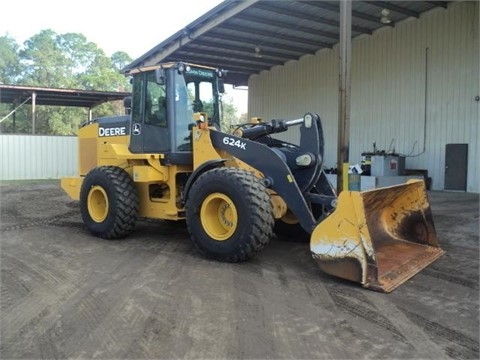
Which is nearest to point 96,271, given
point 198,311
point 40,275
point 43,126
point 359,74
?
point 40,275

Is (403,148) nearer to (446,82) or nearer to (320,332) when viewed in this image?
(446,82)

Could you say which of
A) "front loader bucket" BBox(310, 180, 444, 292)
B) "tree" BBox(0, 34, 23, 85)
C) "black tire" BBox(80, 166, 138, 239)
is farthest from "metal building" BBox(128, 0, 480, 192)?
"tree" BBox(0, 34, 23, 85)

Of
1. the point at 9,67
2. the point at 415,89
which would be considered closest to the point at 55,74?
the point at 9,67

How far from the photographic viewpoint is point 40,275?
5246 millimetres

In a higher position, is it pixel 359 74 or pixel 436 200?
pixel 359 74

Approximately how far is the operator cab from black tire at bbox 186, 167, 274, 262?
1056mm

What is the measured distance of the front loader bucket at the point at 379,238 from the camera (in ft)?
15.3

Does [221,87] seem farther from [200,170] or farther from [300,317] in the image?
[300,317]

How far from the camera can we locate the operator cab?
22.1 feet

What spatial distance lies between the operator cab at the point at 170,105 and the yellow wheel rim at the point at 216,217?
118cm

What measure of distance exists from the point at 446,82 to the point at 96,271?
1245cm

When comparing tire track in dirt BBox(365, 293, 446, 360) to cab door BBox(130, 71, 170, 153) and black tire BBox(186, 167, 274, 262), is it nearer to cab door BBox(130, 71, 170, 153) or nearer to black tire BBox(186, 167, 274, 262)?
black tire BBox(186, 167, 274, 262)

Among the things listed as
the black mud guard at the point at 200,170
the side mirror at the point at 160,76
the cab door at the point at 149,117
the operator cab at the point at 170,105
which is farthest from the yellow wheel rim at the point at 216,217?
the side mirror at the point at 160,76

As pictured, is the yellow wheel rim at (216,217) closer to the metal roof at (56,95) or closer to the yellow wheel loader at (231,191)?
the yellow wheel loader at (231,191)
